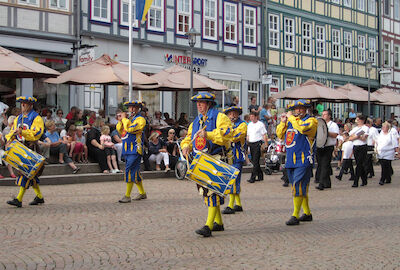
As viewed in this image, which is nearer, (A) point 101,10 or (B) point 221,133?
(B) point 221,133

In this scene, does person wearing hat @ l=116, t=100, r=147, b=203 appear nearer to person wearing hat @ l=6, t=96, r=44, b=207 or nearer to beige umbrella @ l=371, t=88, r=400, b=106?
person wearing hat @ l=6, t=96, r=44, b=207

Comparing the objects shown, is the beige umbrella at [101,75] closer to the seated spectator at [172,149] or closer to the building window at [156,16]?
the seated spectator at [172,149]

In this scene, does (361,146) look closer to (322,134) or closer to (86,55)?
(322,134)

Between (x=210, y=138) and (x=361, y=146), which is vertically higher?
(x=210, y=138)

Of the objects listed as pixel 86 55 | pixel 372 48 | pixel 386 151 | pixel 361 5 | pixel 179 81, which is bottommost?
pixel 386 151

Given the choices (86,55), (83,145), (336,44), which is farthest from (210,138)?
(336,44)

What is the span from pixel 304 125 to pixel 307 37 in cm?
2646

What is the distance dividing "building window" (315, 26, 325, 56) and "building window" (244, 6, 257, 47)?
5788mm

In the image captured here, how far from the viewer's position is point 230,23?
1162 inches

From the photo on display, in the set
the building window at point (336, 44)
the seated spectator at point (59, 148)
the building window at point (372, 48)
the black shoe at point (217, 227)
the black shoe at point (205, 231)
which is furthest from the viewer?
the building window at point (372, 48)

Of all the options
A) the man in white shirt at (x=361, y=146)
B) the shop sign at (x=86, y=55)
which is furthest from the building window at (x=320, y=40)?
the man in white shirt at (x=361, y=146)

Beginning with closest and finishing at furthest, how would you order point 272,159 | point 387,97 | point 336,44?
1. point 272,159
2. point 387,97
3. point 336,44

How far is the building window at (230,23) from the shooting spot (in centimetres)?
2925

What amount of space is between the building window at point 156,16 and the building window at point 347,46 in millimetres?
15229
